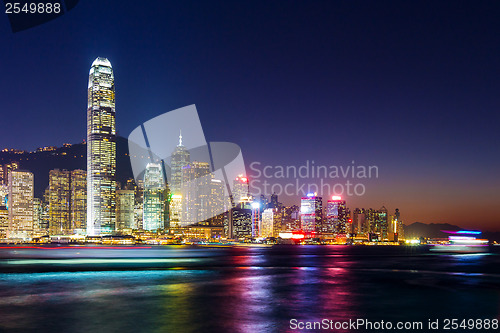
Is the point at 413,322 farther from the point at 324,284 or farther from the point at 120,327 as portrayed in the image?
the point at 324,284

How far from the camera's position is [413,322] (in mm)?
21625

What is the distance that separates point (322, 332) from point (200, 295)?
12840 millimetres

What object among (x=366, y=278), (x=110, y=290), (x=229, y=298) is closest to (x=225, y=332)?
(x=229, y=298)

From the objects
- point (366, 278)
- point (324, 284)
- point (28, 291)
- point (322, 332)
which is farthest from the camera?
point (366, 278)

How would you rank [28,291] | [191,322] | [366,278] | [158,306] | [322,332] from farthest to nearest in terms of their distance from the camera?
[366,278] < [28,291] < [158,306] < [191,322] < [322,332]

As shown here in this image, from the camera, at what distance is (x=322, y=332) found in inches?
759

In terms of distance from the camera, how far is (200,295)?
3056 centimetres

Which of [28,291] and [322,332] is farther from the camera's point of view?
[28,291]

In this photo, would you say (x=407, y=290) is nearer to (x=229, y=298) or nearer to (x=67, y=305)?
(x=229, y=298)

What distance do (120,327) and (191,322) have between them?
3035mm

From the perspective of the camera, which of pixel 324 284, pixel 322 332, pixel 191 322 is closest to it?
pixel 322 332

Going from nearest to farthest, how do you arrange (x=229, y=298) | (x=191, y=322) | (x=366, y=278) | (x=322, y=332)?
1. (x=322, y=332)
2. (x=191, y=322)
3. (x=229, y=298)
4. (x=366, y=278)

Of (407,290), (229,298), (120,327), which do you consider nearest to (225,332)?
(120,327)

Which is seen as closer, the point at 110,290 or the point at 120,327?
the point at 120,327
